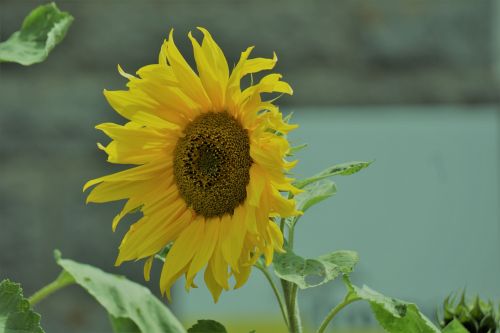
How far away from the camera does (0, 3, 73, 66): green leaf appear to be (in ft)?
2.02

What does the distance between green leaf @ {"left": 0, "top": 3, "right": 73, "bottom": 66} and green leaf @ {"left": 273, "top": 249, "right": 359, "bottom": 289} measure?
196 mm

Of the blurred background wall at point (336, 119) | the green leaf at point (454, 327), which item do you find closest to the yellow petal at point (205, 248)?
the green leaf at point (454, 327)

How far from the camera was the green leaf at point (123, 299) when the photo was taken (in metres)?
0.52

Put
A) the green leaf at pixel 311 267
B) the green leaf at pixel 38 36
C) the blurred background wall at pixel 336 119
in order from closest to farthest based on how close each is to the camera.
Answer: the green leaf at pixel 311 267 < the green leaf at pixel 38 36 < the blurred background wall at pixel 336 119

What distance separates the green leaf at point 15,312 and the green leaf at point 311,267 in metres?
0.12

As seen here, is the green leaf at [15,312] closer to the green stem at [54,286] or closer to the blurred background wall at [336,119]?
the green stem at [54,286]

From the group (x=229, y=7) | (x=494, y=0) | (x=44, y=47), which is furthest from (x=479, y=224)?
(x=44, y=47)

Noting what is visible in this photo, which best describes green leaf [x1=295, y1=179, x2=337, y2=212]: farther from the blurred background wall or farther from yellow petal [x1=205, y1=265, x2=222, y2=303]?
the blurred background wall

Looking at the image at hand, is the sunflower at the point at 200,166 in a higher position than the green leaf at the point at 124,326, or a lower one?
higher

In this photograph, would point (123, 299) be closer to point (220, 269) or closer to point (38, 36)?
point (220, 269)

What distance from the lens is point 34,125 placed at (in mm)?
2779

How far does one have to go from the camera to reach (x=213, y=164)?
58cm

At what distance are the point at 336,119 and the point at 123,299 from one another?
2343 millimetres

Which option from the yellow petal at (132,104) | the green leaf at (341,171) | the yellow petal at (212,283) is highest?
the yellow petal at (132,104)
